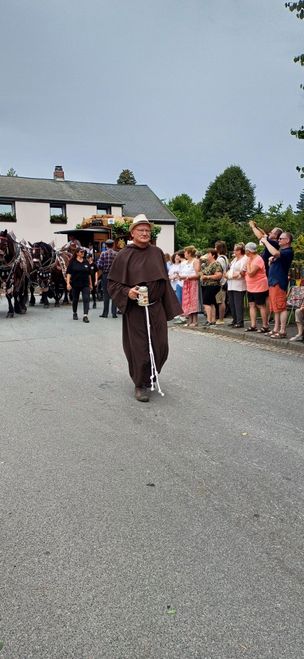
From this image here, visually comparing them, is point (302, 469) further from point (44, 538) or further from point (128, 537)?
point (44, 538)

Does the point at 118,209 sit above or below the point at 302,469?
above

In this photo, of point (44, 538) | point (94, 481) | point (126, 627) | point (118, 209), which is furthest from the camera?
point (118, 209)

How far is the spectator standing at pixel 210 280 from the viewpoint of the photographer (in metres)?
11.5

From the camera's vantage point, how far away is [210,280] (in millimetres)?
11500

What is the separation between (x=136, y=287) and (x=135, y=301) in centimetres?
21

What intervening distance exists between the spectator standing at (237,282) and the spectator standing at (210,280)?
40 centimetres

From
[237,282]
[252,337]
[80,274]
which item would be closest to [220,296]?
[237,282]

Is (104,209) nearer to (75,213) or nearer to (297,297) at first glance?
(75,213)

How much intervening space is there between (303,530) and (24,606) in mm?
1688

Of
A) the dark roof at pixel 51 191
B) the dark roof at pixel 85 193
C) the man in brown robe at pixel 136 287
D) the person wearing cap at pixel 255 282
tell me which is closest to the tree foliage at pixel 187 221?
the dark roof at pixel 85 193

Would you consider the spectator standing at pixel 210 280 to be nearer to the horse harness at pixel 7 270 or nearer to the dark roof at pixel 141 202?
the horse harness at pixel 7 270

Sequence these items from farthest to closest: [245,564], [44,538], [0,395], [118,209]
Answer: [118,209] < [0,395] < [44,538] < [245,564]

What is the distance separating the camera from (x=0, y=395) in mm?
6188

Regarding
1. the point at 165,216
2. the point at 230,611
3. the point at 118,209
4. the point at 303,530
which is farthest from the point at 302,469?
the point at 165,216
